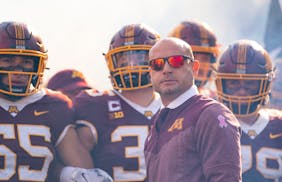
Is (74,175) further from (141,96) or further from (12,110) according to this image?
(141,96)

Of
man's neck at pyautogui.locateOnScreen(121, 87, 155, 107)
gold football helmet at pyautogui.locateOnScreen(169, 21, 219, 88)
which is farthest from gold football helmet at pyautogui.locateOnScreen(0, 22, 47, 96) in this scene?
gold football helmet at pyautogui.locateOnScreen(169, 21, 219, 88)

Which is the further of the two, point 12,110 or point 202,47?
point 202,47

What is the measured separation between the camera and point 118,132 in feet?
15.5

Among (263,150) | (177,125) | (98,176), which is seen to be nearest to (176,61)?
(177,125)

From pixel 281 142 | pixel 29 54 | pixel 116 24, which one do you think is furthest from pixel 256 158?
pixel 116 24

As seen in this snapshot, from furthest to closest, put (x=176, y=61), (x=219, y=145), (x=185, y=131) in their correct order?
(x=176, y=61)
(x=185, y=131)
(x=219, y=145)

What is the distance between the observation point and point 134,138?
15.5 feet

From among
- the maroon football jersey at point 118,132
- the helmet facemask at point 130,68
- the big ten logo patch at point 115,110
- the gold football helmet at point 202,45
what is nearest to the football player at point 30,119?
the maroon football jersey at point 118,132

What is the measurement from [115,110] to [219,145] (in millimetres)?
1705

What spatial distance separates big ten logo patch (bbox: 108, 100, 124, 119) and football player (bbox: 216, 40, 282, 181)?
0.85 metres

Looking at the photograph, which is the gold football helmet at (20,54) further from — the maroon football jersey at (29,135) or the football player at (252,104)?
the football player at (252,104)

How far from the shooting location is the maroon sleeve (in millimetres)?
3143

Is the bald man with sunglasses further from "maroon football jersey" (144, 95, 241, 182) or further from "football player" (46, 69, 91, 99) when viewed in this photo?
"football player" (46, 69, 91, 99)

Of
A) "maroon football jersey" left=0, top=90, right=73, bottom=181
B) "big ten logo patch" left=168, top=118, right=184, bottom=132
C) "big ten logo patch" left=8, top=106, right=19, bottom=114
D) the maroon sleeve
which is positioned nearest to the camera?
the maroon sleeve
